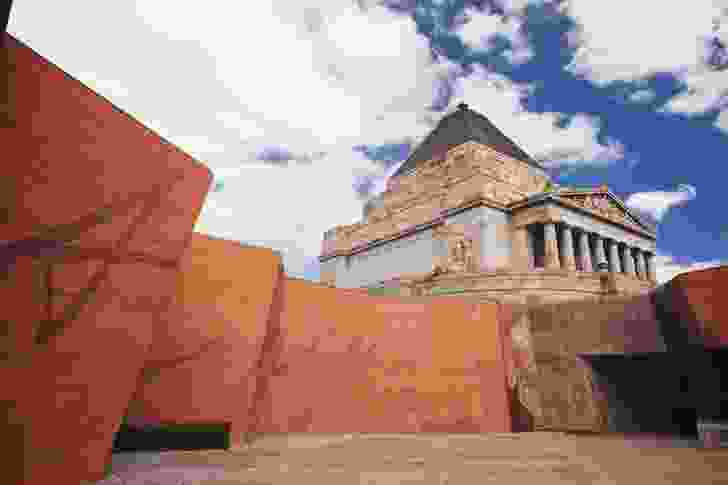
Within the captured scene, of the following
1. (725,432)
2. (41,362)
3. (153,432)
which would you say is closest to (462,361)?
(725,432)

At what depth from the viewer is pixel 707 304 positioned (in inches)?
344

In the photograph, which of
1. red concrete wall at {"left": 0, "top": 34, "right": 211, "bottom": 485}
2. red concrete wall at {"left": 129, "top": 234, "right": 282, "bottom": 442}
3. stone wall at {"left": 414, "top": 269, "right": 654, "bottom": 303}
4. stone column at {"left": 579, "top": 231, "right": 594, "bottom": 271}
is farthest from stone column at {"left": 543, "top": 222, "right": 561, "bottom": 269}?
red concrete wall at {"left": 0, "top": 34, "right": 211, "bottom": 485}

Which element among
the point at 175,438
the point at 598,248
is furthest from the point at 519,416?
the point at 598,248

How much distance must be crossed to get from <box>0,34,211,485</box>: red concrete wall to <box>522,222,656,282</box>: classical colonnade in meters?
24.5

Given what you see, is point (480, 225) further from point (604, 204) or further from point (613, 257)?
point (613, 257)

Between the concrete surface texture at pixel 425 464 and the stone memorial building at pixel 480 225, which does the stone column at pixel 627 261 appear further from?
the concrete surface texture at pixel 425 464

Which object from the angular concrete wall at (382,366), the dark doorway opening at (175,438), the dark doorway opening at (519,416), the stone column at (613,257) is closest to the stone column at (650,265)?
the stone column at (613,257)

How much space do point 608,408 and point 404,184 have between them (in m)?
26.5

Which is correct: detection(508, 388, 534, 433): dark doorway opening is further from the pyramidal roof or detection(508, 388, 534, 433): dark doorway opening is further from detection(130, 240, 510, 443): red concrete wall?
the pyramidal roof

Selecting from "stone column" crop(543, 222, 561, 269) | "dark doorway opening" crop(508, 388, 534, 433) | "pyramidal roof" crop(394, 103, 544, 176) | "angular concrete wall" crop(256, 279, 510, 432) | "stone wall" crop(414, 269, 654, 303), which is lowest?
"dark doorway opening" crop(508, 388, 534, 433)

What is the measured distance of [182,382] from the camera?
6.19 metres

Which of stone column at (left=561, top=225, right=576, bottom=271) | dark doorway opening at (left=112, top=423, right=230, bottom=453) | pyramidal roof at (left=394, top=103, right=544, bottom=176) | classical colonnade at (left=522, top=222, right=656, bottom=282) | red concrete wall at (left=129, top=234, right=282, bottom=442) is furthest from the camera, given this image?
pyramidal roof at (left=394, top=103, right=544, bottom=176)

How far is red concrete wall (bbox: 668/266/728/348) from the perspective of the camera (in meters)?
8.53

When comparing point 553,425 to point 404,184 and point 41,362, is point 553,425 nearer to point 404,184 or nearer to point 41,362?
point 41,362
